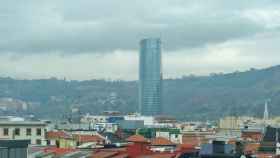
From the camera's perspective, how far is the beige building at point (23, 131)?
105 metres

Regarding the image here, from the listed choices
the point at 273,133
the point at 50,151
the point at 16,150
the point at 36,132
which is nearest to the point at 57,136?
the point at 36,132

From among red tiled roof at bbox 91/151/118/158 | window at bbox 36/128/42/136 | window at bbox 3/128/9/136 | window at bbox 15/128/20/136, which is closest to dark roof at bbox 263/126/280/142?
window at bbox 36/128/42/136

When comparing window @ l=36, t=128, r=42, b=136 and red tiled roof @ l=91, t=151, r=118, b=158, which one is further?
window @ l=36, t=128, r=42, b=136

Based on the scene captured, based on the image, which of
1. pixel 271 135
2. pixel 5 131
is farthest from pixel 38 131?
pixel 271 135

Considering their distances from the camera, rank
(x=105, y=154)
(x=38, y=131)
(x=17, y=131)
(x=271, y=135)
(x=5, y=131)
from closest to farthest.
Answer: (x=105, y=154) → (x=5, y=131) → (x=17, y=131) → (x=38, y=131) → (x=271, y=135)

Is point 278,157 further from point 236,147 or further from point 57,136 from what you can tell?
point 57,136

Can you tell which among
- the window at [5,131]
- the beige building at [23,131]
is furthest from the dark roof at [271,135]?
the window at [5,131]

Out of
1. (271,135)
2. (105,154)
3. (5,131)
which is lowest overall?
(105,154)

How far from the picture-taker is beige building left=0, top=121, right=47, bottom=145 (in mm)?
105363

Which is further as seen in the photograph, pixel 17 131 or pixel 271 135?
pixel 271 135

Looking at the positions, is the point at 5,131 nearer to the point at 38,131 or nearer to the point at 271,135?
the point at 38,131

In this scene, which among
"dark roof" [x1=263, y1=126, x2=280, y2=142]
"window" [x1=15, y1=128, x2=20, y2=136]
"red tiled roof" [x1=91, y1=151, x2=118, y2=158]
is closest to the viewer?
"red tiled roof" [x1=91, y1=151, x2=118, y2=158]

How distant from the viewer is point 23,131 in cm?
10731

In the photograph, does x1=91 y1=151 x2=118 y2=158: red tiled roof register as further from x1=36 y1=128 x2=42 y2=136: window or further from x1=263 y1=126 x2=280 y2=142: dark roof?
x1=263 y1=126 x2=280 y2=142: dark roof
